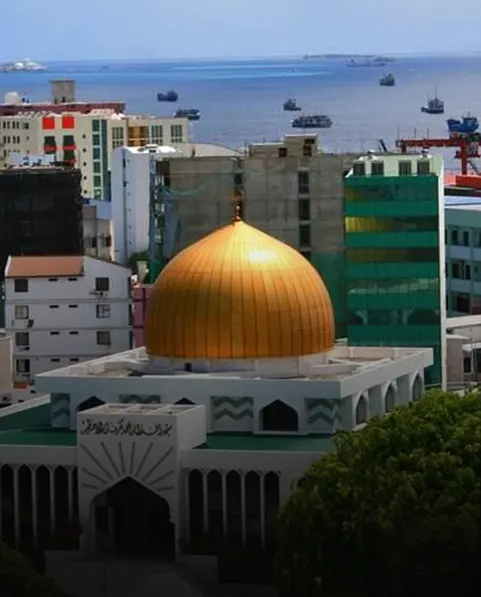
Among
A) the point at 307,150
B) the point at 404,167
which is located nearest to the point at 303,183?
the point at 307,150

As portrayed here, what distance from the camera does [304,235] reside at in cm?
4916

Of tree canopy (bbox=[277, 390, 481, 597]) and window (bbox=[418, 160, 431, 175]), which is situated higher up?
window (bbox=[418, 160, 431, 175])

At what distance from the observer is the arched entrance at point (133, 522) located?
3547cm

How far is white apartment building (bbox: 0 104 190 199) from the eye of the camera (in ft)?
314

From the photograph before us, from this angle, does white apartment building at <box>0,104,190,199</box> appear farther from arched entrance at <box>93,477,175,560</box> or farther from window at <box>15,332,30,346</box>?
arched entrance at <box>93,477,175,560</box>

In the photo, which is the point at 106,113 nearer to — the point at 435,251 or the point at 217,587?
the point at 435,251

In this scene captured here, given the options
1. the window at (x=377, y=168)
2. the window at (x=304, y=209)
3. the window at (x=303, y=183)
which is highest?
the window at (x=377, y=168)

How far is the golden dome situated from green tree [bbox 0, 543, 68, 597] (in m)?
6.26

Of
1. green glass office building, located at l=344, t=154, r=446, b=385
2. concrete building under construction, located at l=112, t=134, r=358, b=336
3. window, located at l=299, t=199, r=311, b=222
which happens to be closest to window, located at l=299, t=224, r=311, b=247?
concrete building under construction, located at l=112, t=134, r=358, b=336

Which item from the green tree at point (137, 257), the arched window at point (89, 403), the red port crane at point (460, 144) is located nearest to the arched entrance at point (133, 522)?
the arched window at point (89, 403)

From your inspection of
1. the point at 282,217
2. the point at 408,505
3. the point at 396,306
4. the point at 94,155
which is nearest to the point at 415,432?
the point at 408,505

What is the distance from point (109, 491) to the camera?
3547cm

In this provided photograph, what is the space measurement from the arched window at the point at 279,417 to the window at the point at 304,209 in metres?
13.1

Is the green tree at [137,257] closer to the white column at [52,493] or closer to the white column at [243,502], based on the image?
the white column at [52,493]
